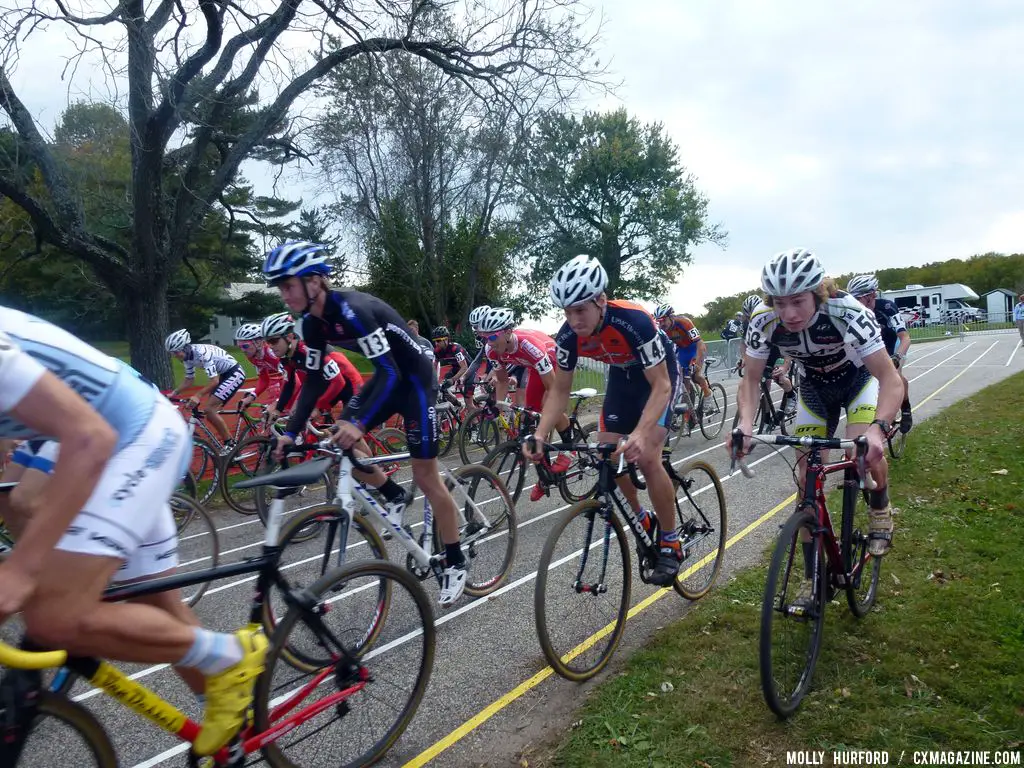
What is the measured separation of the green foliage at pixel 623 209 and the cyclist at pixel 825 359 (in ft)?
116

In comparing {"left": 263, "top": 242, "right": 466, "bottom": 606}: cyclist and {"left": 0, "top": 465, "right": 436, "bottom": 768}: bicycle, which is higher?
{"left": 263, "top": 242, "right": 466, "bottom": 606}: cyclist

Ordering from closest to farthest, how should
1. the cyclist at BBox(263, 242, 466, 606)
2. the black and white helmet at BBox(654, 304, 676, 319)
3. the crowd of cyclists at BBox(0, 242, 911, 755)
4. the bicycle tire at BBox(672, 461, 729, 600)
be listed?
the crowd of cyclists at BBox(0, 242, 911, 755)
the cyclist at BBox(263, 242, 466, 606)
the bicycle tire at BBox(672, 461, 729, 600)
the black and white helmet at BBox(654, 304, 676, 319)

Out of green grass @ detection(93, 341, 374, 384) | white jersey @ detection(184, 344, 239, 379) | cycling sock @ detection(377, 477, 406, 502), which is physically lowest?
cycling sock @ detection(377, 477, 406, 502)

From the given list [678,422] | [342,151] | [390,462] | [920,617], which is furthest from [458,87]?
[920,617]

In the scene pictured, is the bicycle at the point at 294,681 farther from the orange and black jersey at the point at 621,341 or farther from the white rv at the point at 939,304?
the white rv at the point at 939,304

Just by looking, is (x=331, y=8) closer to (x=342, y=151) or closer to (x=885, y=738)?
(x=342, y=151)

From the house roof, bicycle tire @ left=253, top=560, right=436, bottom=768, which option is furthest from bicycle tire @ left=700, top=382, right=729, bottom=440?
the house roof

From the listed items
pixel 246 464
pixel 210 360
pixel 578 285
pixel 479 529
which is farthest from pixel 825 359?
pixel 210 360

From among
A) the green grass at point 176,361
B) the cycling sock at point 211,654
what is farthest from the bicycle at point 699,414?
the green grass at point 176,361

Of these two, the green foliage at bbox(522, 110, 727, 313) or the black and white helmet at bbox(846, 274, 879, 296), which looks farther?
the green foliage at bbox(522, 110, 727, 313)

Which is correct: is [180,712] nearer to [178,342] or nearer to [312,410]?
[312,410]

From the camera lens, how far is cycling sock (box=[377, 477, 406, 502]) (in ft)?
14.7

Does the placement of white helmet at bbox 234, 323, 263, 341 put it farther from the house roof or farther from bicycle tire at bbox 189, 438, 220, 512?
the house roof

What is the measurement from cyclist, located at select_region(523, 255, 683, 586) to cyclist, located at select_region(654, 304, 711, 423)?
644cm
